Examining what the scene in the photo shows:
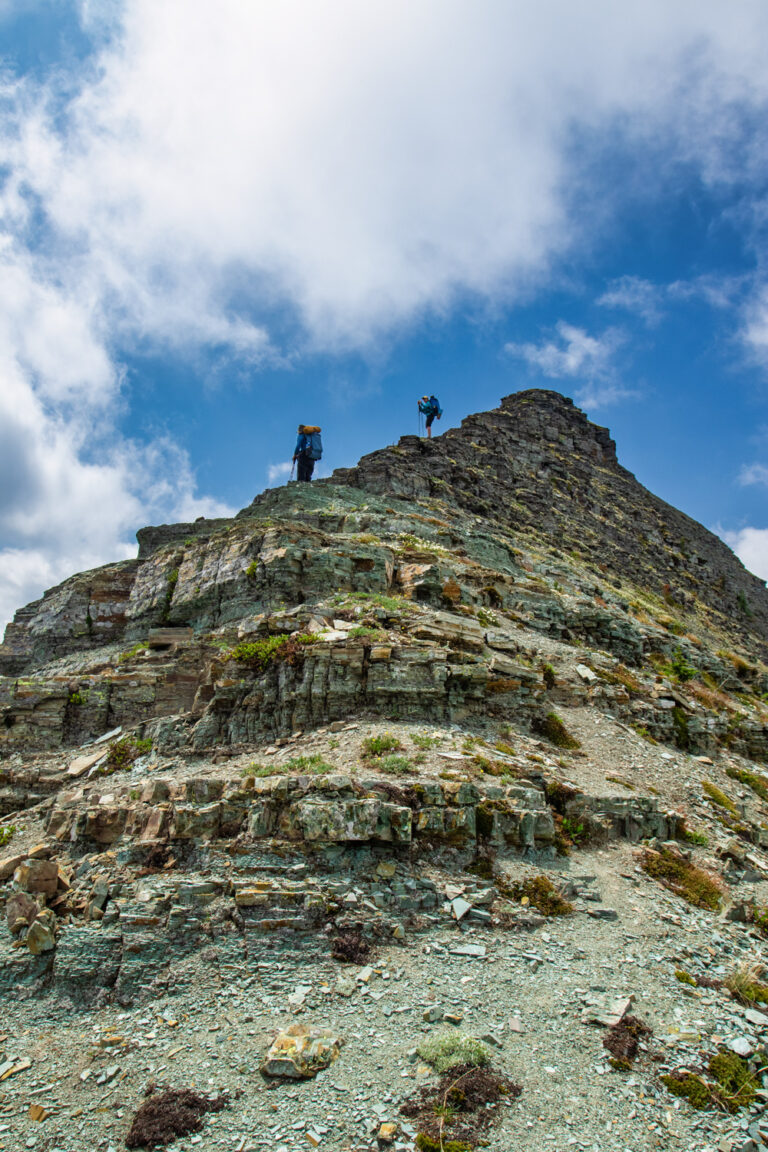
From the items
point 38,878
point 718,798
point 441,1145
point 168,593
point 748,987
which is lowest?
point 441,1145

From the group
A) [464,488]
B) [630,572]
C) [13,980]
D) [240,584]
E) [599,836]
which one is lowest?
[13,980]

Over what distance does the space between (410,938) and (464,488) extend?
158ft

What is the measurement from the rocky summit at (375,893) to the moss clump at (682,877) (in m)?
0.11

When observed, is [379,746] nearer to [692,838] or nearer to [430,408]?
[692,838]

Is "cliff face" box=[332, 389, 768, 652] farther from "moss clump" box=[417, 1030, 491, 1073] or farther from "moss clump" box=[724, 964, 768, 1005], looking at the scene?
"moss clump" box=[417, 1030, 491, 1073]

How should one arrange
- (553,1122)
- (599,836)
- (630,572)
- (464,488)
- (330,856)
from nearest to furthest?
(553,1122) < (330,856) < (599,836) < (464,488) < (630,572)

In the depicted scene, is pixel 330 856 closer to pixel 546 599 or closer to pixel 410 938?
pixel 410 938

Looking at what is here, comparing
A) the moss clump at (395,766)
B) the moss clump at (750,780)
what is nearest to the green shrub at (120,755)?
the moss clump at (395,766)

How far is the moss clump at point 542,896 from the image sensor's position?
11.7 metres

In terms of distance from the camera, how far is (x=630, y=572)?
Answer: 206ft

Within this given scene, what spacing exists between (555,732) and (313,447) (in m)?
36.6

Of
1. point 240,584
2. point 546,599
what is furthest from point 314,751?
point 546,599

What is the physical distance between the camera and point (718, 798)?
18156 millimetres

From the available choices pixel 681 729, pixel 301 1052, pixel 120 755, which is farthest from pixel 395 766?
pixel 681 729
